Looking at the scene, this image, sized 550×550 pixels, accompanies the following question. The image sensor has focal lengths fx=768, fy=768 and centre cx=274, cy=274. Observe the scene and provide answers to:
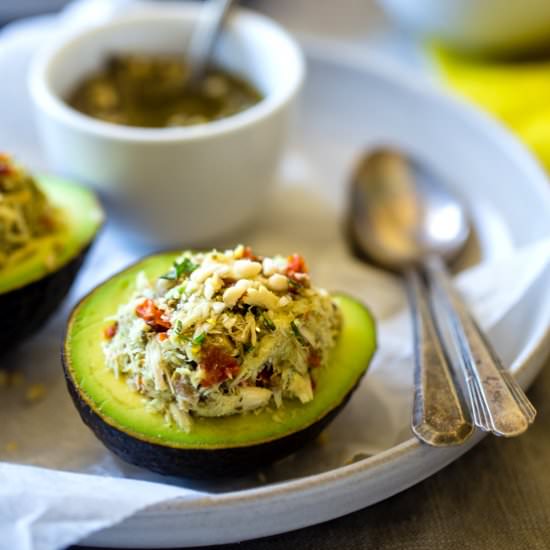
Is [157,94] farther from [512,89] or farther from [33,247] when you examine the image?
[512,89]

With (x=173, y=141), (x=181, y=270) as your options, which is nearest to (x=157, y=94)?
(x=173, y=141)

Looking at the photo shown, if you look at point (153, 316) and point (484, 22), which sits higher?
point (484, 22)

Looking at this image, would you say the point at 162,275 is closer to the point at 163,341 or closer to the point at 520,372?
the point at 163,341

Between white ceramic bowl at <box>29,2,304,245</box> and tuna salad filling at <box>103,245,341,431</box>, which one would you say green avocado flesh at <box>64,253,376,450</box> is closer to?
tuna salad filling at <box>103,245,341,431</box>

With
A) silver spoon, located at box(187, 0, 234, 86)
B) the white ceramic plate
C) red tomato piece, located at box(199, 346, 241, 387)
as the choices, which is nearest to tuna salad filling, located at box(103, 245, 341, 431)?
red tomato piece, located at box(199, 346, 241, 387)

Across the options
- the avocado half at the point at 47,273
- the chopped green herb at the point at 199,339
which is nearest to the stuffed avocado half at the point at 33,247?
the avocado half at the point at 47,273

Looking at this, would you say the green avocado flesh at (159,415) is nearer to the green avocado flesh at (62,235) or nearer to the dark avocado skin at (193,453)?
the dark avocado skin at (193,453)
